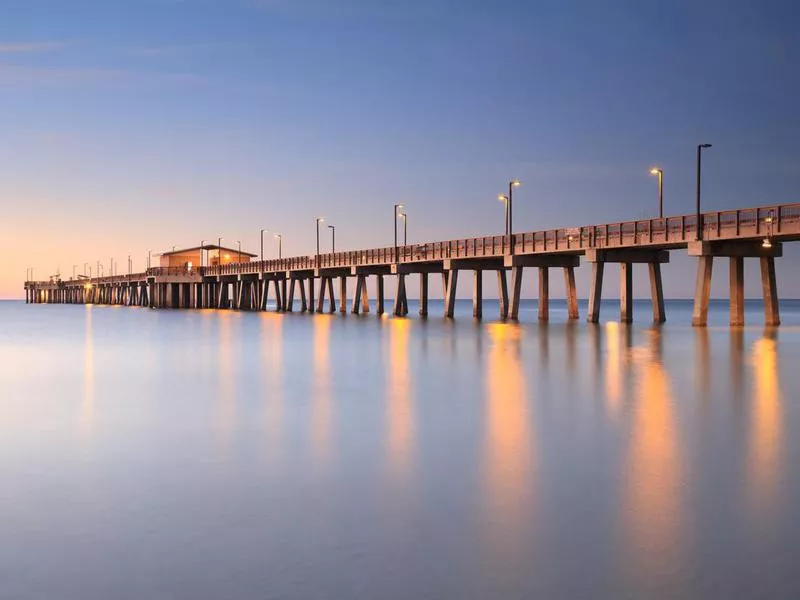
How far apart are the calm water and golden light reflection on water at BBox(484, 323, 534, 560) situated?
43 mm

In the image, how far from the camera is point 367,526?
303 inches

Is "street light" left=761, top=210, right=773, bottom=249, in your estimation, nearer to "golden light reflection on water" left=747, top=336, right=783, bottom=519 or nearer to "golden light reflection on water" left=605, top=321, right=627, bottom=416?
"golden light reflection on water" left=605, top=321, right=627, bottom=416

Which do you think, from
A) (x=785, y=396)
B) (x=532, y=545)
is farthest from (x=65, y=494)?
(x=785, y=396)

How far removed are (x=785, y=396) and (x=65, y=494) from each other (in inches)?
552

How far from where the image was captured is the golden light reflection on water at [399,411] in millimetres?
11242

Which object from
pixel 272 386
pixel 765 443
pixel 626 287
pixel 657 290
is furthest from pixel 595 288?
pixel 765 443

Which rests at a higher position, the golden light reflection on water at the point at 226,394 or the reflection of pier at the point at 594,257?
the reflection of pier at the point at 594,257

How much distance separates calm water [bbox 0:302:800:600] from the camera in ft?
21.0

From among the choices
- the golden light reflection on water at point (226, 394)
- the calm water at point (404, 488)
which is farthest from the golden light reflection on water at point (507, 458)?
the golden light reflection on water at point (226, 394)

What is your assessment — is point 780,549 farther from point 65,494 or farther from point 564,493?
point 65,494

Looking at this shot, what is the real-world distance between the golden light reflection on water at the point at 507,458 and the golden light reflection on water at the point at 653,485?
1019mm

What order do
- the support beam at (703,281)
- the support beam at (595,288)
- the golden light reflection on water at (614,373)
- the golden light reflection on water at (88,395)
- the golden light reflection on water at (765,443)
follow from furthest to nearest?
the support beam at (595,288), the support beam at (703,281), the golden light reflection on water at (614,373), the golden light reflection on water at (88,395), the golden light reflection on water at (765,443)

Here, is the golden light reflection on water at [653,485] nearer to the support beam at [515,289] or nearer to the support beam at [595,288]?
the support beam at [595,288]

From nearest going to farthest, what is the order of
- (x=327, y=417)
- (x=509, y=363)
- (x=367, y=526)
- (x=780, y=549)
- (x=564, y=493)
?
(x=780, y=549) < (x=367, y=526) < (x=564, y=493) < (x=327, y=417) < (x=509, y=363)
